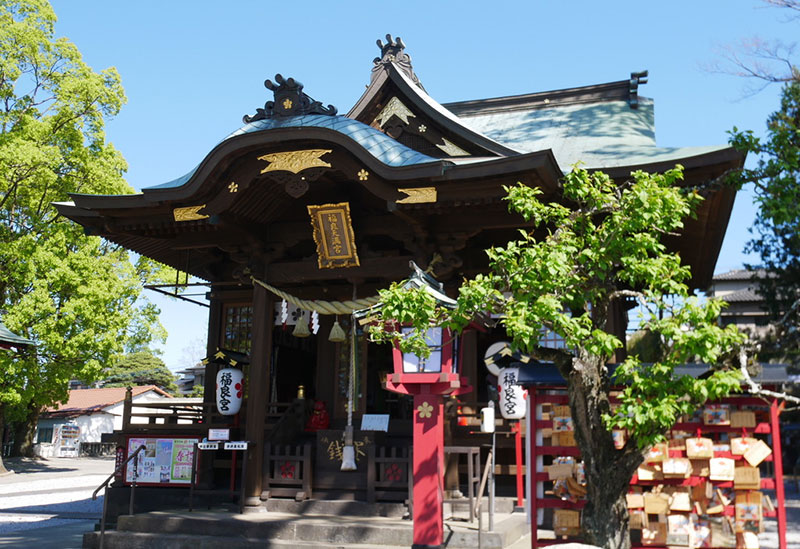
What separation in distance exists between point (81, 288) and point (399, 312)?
711 inches

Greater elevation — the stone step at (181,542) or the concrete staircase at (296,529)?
the concrete staircase at (296,529)

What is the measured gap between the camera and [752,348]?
617 cm

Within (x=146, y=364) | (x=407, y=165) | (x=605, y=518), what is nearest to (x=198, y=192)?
(x=407, y=165)

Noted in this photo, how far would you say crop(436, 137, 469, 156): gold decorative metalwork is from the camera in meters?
13.6

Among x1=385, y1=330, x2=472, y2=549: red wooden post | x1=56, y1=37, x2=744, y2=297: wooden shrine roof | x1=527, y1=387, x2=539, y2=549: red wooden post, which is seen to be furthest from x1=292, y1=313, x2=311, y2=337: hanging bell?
x1=527, y1=387, x2=539, y2=549: red wooden post

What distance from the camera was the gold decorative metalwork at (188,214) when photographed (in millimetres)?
11116

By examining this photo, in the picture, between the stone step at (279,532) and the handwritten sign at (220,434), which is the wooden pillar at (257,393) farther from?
the stone step at (279,532)

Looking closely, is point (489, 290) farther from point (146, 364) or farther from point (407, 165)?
point (146, 364)

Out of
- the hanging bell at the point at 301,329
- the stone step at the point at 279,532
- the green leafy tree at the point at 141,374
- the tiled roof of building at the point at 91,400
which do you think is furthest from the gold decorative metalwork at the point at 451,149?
the green leafy tree at the point at 141,374

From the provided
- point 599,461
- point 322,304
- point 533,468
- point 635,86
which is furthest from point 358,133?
point 635,86

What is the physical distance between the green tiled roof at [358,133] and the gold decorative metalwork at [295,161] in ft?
1.31

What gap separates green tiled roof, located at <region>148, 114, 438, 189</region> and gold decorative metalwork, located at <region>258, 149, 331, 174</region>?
40 centimetres

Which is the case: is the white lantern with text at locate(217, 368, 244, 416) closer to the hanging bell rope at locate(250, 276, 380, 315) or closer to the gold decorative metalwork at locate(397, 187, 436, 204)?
the hanging bell rope at locate(250, 276, 380, 315)

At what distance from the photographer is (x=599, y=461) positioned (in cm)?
638
